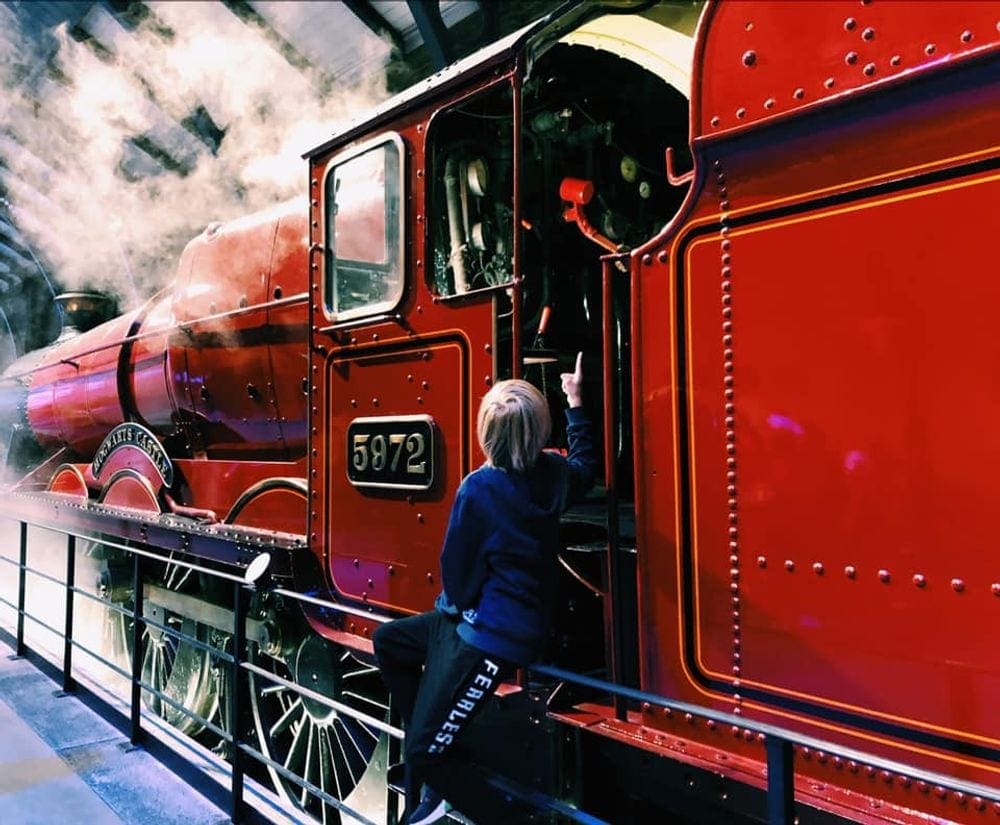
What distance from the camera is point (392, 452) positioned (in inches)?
104

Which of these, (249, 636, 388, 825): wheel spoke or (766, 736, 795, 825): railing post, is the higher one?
(766, 736, 795, 825): railing post

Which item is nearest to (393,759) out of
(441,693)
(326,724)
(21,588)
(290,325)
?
(326,724)

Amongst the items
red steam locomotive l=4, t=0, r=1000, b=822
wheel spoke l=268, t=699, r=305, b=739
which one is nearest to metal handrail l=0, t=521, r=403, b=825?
red steam locomotive l=4, t=0, r=1000, b=822

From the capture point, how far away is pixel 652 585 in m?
1.87

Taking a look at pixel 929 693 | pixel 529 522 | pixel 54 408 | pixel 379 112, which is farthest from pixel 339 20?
pixel 929 693

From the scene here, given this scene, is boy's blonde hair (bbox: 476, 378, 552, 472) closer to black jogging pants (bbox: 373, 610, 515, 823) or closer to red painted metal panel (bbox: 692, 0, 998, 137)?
black jogging pants (bbox: 373, 610, 515, 823)

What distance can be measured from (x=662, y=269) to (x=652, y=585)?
0.74 meters

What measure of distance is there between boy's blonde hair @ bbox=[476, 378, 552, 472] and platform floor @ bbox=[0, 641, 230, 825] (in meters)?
1.93

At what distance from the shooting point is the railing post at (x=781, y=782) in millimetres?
1354

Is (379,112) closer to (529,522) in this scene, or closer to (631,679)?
(529,522)

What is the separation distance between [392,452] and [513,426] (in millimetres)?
954

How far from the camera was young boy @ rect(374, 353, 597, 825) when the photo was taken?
70.6 inches

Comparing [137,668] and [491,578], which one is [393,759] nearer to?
[137,668]

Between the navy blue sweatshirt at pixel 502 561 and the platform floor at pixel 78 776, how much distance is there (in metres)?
1.68
